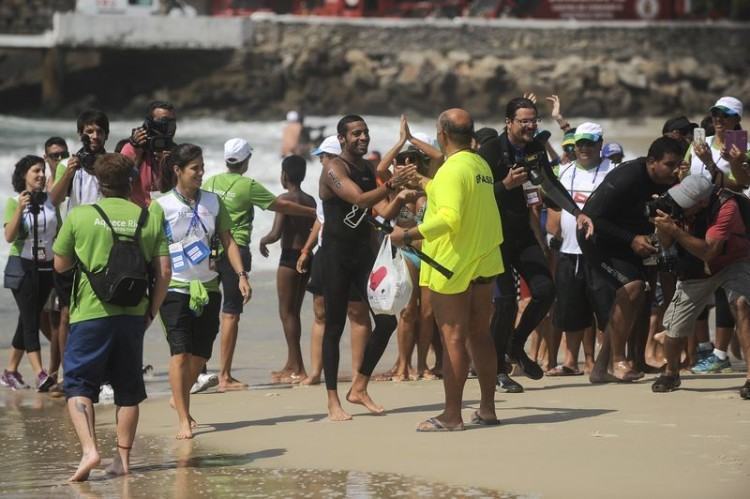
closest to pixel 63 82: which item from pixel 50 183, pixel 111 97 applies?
pixel 111 97

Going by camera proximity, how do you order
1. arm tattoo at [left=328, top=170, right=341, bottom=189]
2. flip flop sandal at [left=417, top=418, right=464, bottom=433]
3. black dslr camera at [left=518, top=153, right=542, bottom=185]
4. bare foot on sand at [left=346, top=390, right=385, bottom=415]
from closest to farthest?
flip flop sandal at [left=417, top=418, right=464, bottom=433], arm tattoo at [left=328, top=170, right=341, bottom=189], bare foot on sand at [left=346, top=390, right=385, bottom=415], black dslr camera at [left=518, top=153, right=542, bottom=185]

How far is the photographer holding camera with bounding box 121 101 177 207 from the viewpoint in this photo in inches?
407

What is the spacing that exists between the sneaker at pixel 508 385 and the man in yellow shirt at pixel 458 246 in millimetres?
1353

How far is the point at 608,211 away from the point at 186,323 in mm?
2718

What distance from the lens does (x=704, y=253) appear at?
9.25 m

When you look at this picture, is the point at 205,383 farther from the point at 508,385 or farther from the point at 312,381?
the point at 508,385

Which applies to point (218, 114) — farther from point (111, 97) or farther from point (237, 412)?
point (237, 412)

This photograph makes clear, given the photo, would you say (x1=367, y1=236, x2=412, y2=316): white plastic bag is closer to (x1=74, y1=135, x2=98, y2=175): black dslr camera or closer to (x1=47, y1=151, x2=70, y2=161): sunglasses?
(x1=74, y1=135, x2=98, y2=175): black dslr camera

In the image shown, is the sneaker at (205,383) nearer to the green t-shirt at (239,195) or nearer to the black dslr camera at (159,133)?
the green t-shirt at (239,195)

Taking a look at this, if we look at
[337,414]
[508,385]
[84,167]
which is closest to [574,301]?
[508,385]

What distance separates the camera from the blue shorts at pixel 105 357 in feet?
26.1

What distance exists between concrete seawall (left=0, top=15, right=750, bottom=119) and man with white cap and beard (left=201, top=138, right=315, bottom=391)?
149 feet

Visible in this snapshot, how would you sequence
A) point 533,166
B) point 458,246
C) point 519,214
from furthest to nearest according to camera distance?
point 519,214 < point 533,166 < point 458,246

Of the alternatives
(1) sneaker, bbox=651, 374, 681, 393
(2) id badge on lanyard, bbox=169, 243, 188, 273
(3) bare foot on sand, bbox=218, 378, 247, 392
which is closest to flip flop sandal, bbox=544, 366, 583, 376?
(1) sneaker, bbox=651, 374, 681, 393
